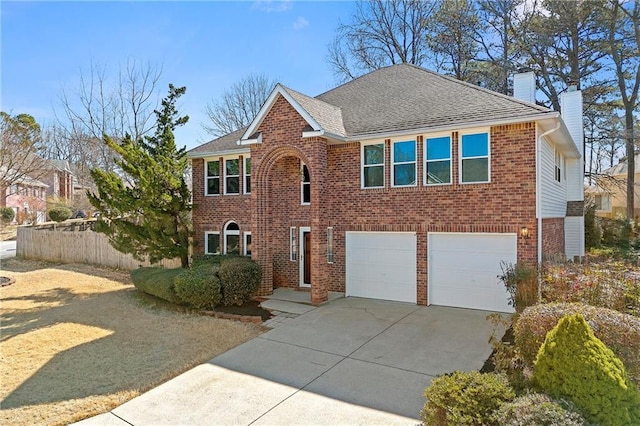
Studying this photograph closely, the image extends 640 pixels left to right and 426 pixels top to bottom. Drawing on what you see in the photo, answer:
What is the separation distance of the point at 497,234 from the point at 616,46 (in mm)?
19106

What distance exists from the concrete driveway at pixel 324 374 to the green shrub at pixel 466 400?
3.40 ft

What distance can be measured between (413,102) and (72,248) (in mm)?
18345

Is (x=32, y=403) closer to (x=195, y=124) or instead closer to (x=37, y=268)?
(x=37, y=268)

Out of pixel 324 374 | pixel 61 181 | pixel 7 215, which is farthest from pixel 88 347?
pixel 61 181

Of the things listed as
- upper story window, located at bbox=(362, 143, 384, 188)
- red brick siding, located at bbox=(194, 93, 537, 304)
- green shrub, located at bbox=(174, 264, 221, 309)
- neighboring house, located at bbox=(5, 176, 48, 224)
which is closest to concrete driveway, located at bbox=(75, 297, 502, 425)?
red brick siding, located at bbox=(194, 93, 537, 304)

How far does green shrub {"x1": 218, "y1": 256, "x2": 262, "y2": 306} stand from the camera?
442 inches

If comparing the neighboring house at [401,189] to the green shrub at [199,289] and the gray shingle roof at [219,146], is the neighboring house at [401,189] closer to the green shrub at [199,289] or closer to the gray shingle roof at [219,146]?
the gray shingle roof at [219,146]

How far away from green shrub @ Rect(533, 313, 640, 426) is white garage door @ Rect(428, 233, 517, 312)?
6.15 meters

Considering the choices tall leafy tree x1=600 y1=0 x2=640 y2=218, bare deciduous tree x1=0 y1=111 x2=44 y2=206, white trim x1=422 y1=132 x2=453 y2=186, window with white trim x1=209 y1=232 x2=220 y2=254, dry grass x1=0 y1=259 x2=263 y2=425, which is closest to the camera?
dry grass x1=0 y1=259 x2=263 y2=425

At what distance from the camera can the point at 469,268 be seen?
33.8ft

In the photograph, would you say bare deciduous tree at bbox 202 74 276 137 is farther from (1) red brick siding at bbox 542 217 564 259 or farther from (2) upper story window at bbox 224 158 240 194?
(1) red brick siding at bbox 542 217 564 259

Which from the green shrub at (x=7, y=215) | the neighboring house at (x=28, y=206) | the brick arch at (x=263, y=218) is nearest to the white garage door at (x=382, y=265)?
the brick arch at (x=263, y=218)

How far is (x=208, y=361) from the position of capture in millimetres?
7285

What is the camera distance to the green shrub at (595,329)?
441cm
